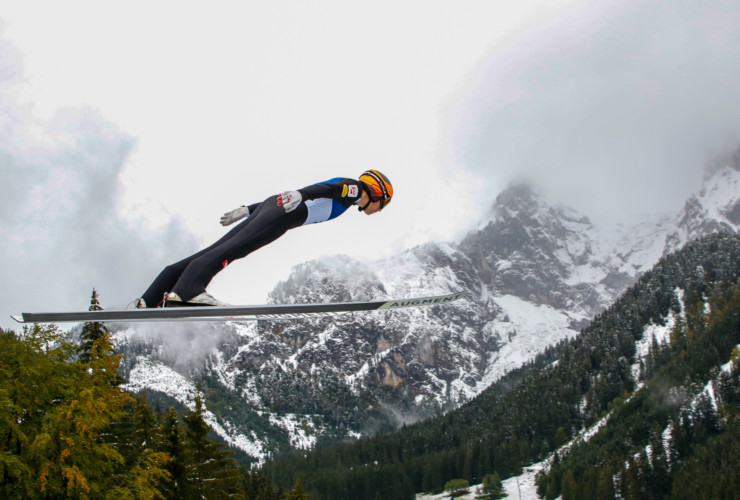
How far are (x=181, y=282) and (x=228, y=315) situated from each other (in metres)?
0.73

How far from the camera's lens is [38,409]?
47.1 feet

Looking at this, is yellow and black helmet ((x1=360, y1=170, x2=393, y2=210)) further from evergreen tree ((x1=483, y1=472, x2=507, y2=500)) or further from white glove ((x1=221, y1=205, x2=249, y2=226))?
evergreen tree ((x1=483, y1=472, x2=507, y2=500))

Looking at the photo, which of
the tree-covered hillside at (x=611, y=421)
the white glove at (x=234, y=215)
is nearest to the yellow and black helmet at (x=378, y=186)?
the white glove at (x=234, y=215)

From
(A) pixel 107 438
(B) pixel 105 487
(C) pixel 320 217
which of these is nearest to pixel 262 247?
(C) pixel 320 217

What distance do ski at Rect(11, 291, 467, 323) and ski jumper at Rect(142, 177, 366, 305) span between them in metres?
0.30

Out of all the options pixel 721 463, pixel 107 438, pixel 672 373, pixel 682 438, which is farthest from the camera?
pixel 672 373

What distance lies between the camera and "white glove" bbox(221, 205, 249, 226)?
8594mm

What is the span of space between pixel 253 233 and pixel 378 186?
2.27m

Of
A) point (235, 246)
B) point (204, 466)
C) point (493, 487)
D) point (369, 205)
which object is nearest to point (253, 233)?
point (235, 246)

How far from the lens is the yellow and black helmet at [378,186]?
9180 millimetres

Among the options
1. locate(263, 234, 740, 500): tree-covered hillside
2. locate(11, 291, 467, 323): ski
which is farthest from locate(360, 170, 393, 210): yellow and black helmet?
locate(263, 234, 740, 500): tree-covered hillside

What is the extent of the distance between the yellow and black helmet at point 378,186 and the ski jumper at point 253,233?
0.30 m

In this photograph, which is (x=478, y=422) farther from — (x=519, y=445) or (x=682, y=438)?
A: (x=682, y=438)

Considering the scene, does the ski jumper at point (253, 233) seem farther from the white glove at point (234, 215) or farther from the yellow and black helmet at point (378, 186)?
the yellow and black helmet at point (378, 186)
